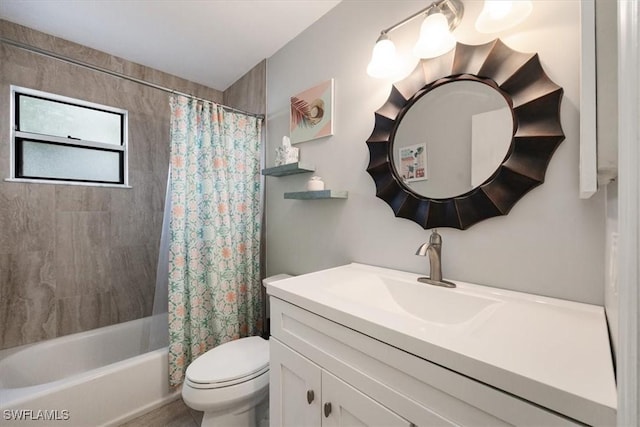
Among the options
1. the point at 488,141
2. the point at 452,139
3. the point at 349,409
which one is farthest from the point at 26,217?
the point at 488,141

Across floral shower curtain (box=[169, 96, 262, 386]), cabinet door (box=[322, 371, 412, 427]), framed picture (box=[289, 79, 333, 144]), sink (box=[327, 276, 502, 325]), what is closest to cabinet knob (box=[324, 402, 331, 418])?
cabinet door (box=[322, 371, 412, 427])

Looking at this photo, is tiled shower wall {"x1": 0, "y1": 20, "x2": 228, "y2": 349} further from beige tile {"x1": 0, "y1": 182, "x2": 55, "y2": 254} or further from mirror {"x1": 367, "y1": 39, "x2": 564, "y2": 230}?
mirror {"x1": 367, "y1": 39, "x2": 564, "y2": 230}

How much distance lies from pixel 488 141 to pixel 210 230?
1616 millimetres

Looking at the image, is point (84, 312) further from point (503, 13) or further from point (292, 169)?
point (503, 13)

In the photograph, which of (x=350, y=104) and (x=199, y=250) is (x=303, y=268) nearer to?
(x=199, y=250)

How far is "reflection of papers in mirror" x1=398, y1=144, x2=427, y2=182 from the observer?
1.12 meters

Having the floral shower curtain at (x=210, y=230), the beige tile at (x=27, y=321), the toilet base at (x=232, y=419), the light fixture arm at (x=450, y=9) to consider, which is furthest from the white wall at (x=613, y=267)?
the beige tile at (x=27, y=321)

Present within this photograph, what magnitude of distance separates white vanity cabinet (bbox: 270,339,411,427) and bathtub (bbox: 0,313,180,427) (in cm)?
102

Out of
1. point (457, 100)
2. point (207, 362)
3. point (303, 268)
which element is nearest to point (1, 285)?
point (207, 362)

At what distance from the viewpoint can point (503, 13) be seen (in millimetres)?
848

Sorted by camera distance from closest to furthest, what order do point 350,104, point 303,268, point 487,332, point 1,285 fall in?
point 487,332 → point 350,104 → point 1,285 → point 303,268

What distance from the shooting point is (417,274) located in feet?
3.69

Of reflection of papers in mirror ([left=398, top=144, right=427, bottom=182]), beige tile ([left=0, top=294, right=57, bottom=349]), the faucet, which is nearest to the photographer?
the faucet

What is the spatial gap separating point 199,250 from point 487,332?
1612 mm
